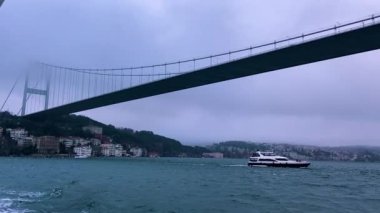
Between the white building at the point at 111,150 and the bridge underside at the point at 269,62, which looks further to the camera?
the white building at the point at 111,150

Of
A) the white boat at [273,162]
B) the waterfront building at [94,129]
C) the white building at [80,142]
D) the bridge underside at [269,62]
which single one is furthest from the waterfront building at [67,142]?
the white boat at [273,162]

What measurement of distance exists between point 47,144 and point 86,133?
38.3 ft

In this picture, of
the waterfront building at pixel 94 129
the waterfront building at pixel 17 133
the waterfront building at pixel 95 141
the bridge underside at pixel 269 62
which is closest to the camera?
the bridge underside at pixel 269 62

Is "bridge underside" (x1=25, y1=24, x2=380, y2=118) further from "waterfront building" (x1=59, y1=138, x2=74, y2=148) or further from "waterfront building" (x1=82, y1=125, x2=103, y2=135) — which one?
"waterfront building" (x1=82, y1=125, x2=103, y2=135)

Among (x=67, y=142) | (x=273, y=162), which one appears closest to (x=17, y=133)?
(x=67, y=142)

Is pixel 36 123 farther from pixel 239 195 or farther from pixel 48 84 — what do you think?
pixel 239 195

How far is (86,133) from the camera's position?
8606 cm

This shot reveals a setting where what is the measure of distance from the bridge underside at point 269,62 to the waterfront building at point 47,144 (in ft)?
106

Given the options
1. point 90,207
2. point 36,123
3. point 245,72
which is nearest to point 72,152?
point 36,123

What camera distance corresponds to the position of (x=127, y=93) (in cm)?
4156

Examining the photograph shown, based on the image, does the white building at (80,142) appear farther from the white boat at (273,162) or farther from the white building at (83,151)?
the white boat at (273,162)

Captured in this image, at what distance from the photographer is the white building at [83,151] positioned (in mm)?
77075

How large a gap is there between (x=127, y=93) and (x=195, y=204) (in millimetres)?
29380

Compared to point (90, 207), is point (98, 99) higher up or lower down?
higher up
